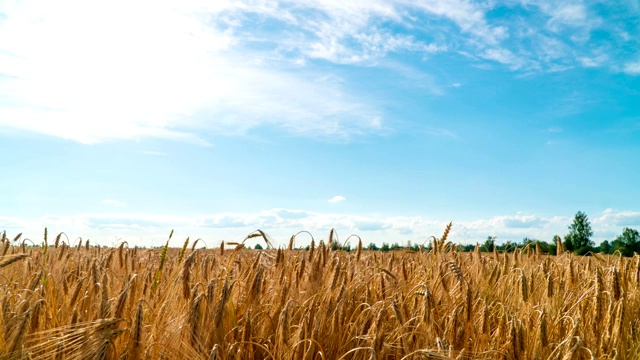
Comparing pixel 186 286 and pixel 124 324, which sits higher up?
pixel 186 286

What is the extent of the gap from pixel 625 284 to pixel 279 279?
3.45 meters

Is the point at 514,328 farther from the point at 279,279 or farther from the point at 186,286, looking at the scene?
the point at 186,286

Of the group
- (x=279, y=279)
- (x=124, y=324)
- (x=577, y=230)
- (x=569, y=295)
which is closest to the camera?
(x=124, y=324)

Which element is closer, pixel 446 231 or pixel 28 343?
pixel 28 343

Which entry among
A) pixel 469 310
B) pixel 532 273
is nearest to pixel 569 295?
pixel 532 273

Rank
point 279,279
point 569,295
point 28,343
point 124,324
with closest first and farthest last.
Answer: point 28,343
point 124,324
point 279,279
point 569,295

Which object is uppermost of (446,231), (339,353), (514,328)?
(446,231)

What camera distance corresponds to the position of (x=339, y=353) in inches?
125

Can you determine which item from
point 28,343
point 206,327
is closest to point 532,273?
point 206,327

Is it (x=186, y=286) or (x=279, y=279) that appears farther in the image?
(x=279, y=279)

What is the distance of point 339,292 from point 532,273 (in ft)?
8.32

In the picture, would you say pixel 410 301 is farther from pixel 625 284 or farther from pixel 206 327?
pixel 625 284

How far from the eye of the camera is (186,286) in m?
3.23

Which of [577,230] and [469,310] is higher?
[577,230]
